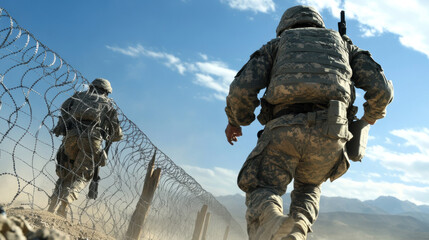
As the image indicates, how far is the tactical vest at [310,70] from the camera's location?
8.73ft

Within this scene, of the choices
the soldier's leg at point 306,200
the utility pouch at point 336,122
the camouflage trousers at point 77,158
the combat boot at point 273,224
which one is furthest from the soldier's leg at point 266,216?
the camouflage trousers at point 77,158

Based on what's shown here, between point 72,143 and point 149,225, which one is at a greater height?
point 72,143

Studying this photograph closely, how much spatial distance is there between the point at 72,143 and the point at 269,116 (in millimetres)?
3425

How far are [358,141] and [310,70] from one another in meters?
0.65

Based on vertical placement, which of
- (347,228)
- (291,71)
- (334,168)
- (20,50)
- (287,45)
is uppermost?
(347,228)

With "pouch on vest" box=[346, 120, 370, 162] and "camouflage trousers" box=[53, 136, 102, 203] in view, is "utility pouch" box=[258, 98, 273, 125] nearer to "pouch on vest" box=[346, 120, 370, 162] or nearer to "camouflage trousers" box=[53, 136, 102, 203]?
"pouch on vest" box=[346, 120, 370, 162]

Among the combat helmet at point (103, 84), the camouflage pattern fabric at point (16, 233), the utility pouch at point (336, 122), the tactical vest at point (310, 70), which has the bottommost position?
the camouflage pattern fabric at point (16, 233)

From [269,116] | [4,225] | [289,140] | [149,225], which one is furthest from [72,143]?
[4,225]

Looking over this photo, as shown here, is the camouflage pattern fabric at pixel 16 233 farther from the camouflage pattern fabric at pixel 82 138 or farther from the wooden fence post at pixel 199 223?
the wooden fence post at pixel 199 223

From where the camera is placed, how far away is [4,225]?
101 cm

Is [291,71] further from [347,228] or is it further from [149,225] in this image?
[347,228]

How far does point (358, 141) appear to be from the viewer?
9.39ft

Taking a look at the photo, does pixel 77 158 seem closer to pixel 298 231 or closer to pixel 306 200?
pixel 306 200

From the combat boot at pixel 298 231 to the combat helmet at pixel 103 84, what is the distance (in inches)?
176
